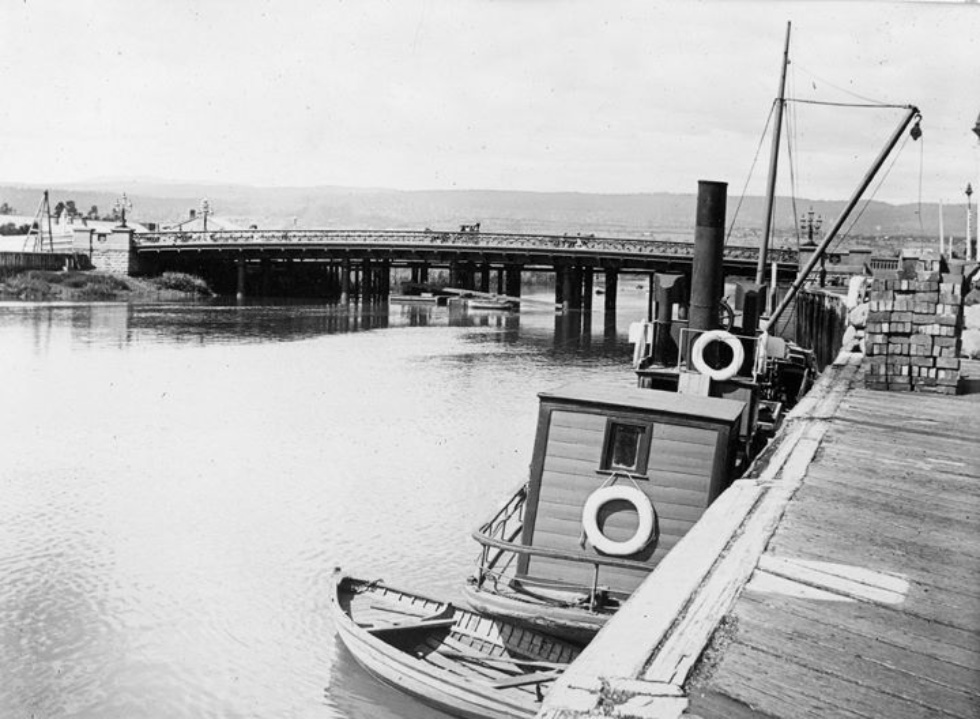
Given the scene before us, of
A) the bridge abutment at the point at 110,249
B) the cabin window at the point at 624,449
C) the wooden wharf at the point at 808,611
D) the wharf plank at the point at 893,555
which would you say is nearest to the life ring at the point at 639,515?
the cabin window at the point at 624,449

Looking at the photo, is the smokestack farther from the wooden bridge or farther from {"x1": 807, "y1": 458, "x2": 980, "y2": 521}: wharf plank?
the wooden bridge

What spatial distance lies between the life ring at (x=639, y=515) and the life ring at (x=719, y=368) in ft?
17.7

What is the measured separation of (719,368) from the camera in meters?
17.5

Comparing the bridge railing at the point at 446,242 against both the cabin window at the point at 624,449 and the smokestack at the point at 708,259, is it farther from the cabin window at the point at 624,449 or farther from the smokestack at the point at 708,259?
the cabin window at the point at 624,449

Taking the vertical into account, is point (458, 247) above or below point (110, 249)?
above

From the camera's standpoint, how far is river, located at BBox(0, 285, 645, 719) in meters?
12.9

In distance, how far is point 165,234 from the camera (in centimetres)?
8444

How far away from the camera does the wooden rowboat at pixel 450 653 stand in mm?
10664

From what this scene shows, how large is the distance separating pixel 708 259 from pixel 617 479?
7.94m

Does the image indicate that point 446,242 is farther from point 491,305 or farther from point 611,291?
point 611,291

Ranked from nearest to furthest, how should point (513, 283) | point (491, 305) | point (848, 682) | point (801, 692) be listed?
point (801, 692) < point (848, 682) < point (491, 305) < point (513, 283)

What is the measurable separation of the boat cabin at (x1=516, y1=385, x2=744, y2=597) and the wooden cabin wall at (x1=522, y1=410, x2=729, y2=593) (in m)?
0.01

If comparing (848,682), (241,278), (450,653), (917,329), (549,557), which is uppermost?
(241,278)

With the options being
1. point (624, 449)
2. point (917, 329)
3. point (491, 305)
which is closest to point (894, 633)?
point (624, 449)
